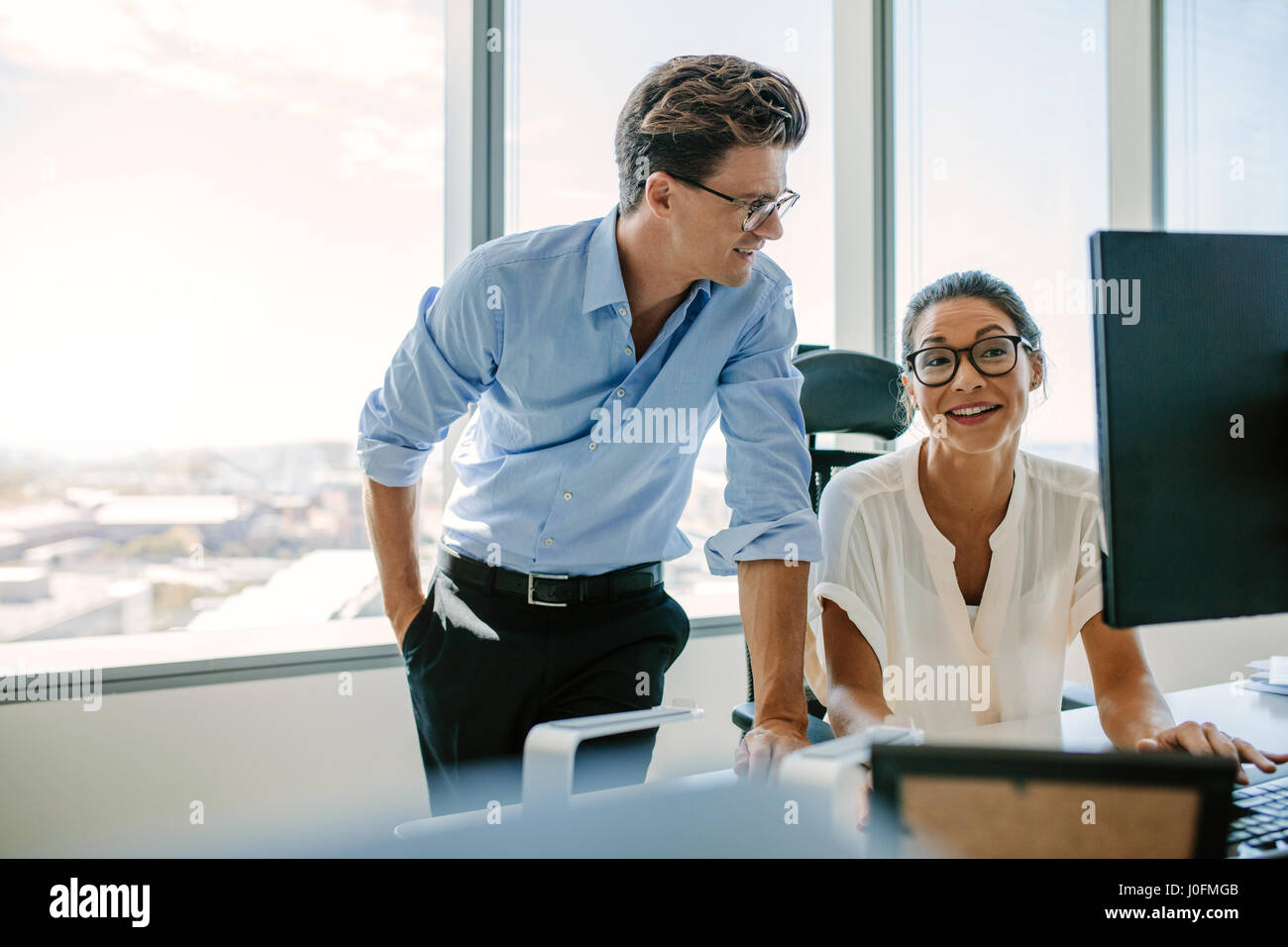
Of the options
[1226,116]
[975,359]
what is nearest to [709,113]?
[975,359]

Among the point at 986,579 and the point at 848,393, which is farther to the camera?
the point at 848,393

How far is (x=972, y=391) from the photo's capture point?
4.88 feet

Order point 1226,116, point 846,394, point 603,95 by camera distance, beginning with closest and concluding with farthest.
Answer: point 846,394 < point 603,95 < point 1226,116

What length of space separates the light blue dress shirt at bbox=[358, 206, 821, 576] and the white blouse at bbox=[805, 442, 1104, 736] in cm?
21

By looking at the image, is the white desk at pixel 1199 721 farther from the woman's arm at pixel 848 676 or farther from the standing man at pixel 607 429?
the standing man at pixel 607 429

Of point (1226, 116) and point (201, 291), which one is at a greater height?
point (1226, 116)

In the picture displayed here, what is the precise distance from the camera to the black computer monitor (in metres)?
0.81

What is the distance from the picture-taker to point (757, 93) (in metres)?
1.31

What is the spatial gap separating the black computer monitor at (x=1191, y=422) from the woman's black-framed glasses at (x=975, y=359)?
619 mm

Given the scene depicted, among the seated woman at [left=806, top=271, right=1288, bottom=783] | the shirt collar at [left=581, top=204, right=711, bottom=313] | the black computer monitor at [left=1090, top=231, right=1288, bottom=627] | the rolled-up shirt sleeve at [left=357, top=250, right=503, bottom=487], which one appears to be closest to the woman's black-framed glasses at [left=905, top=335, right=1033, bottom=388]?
the seated woman at [left=806, top=271, right=1288, bottom=783]

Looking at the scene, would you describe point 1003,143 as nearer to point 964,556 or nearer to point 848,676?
point 964,556

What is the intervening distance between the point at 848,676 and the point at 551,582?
0.52 m

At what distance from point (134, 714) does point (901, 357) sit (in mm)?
1944

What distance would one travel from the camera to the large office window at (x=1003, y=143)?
125 inches
